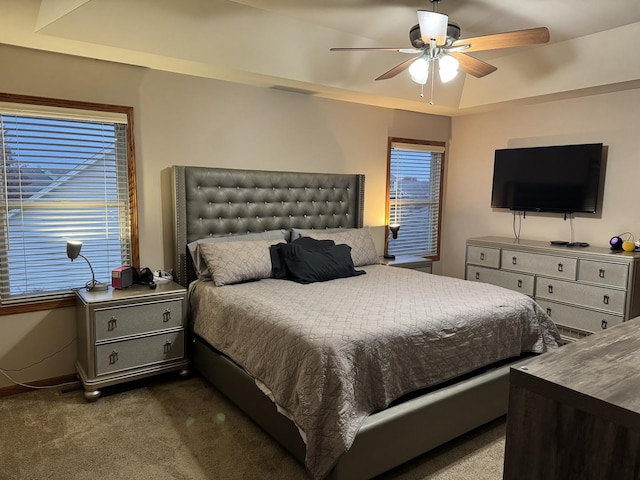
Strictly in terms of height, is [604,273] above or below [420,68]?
below

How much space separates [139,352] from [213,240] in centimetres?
103

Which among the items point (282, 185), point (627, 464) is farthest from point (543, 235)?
point (627, 464)

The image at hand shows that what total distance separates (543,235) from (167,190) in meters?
3.72

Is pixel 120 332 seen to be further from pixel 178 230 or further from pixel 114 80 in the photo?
pixel 114 80

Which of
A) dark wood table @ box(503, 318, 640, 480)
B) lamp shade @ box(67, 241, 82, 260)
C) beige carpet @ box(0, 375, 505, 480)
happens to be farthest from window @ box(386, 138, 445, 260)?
dark wood table @ box(503, 318, 640, 480)

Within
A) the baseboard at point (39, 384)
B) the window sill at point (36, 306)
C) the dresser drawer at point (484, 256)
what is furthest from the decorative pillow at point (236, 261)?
the dresser drawer at point (484, 256)

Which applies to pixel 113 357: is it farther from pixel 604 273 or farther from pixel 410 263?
pixel 604 273

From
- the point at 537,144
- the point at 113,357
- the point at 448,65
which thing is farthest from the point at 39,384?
the point at 537,144

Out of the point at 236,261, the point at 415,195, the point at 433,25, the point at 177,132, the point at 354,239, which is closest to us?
the point at 433,25

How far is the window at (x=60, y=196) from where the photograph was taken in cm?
296

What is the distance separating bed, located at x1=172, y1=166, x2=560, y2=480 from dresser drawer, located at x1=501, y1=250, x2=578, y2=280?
1274mm

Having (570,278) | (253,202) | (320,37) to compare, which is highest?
(320,37)

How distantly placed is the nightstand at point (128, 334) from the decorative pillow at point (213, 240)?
10.1 inches

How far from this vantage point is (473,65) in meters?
2.99
